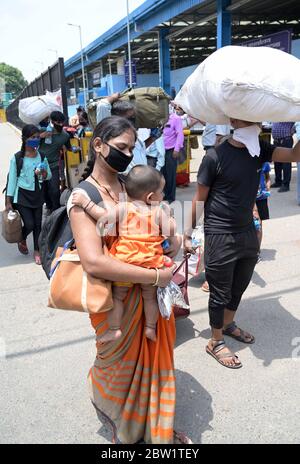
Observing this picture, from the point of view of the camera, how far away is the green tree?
4188 inches

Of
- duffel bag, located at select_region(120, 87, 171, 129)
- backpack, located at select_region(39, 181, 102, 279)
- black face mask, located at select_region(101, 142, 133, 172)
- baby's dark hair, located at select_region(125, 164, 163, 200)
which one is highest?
duffel bag, located at select_region(120, 87, 171, 129)

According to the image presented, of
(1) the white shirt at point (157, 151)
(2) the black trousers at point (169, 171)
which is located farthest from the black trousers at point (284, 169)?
(1) the white shirt at point (157, 151)

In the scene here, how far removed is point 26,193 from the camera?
4.62m

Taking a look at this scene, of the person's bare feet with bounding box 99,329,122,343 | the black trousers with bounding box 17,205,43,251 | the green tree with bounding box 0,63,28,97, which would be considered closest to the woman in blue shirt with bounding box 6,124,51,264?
the black trousers with bounding box 17,205,43,251

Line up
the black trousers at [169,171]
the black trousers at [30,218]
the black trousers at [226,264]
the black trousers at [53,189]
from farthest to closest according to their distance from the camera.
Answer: the black trousers at [169,171] → the black trousers at [53,189] → the black trousers at [30,218] → the black trousers at [226,264]

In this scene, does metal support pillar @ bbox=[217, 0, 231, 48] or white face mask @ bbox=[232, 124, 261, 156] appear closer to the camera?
white face mask @ bbox=[232, 124, 261, 156]

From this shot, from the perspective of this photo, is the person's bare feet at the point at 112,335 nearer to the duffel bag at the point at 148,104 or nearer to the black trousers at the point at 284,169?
the duffel bag at the point at 148,104

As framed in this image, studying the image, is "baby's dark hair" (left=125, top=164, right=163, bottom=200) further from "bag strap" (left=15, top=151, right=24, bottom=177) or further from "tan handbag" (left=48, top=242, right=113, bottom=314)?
"bag strap" (left=15, top=151, right=24, bottom=177)

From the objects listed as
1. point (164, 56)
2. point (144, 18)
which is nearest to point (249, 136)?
point (144, 18)

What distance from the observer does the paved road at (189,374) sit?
223 centimetres

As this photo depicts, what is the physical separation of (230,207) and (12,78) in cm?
12380

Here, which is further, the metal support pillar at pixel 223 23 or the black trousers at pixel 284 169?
the metal support pillar at pixel 223 23

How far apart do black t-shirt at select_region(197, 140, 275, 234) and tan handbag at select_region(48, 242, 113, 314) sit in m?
1.09

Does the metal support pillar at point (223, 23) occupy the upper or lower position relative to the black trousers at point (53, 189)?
upper
